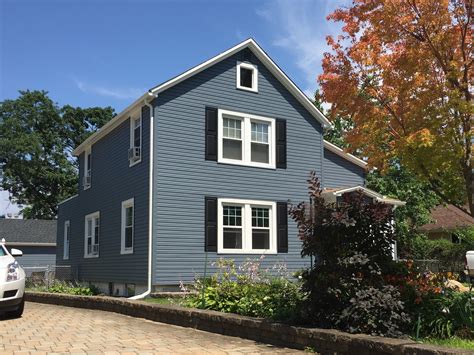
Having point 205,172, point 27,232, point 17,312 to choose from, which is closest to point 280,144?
point 205,172

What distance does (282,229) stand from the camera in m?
16.8

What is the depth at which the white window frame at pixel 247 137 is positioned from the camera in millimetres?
16266

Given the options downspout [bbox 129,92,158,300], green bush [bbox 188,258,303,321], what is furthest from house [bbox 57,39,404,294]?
green bush [bbox 188,258,303,321]

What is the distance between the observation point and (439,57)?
28.0 ft

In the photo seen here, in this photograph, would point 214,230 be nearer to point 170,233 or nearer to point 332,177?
point 170,233

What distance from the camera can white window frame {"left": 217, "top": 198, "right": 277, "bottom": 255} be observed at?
15766 millimetres

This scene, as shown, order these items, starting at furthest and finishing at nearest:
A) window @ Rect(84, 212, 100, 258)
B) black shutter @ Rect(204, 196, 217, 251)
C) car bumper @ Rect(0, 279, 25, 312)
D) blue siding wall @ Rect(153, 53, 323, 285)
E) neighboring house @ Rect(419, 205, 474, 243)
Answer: neighboring house @ Rect(419, 205, 474, 243)
window @ Rect(84, 212, 100, 258)
black shutter @ Rect(204, 196, 217, 251)
blue siding wall @ Rect(153, 53, 323, 285)
car bumper @ Rect(0, 279, 25, 312)

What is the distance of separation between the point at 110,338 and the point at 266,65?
38.2ft

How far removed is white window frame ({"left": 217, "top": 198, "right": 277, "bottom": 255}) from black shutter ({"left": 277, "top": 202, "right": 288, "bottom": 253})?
0.14 meters

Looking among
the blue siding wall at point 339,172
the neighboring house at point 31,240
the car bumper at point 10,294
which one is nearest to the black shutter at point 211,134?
the blue siding wall at point 339,172

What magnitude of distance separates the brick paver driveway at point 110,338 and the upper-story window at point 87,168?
10526 millimetres

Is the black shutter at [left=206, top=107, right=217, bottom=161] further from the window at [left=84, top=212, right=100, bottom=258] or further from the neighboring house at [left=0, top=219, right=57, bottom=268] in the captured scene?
the neighboring house at [left=0, top=219, right=57, bottom=268]

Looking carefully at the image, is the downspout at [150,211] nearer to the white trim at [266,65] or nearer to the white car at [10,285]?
the white trim at [266,65]

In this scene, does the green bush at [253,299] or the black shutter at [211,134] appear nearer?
the green bush at [253,299]
